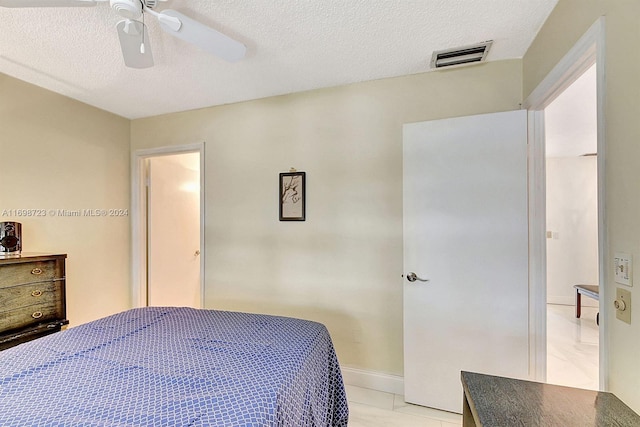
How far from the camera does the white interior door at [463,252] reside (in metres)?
1.80

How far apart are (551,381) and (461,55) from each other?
2545 millimetres

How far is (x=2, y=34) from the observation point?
1.65 metres

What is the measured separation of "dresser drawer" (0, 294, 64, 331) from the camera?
1.83 metres

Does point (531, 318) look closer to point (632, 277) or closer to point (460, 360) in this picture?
point (460, 360)

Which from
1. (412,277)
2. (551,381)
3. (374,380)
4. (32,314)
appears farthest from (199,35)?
(551,381)

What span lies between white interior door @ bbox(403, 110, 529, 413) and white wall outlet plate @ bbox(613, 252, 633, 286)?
2.69 ft

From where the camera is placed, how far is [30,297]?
1958mm

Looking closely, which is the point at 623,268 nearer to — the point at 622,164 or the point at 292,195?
the point at 622,164

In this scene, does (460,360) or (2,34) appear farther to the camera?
(460,360)

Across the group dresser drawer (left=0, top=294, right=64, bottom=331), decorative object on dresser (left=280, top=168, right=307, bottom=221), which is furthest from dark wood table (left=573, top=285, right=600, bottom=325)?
dresser drawer (left=0, top=294, right=64, bottom=331)

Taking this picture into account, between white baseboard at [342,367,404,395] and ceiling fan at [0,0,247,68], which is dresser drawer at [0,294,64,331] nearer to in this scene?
ceiling fan at [0,0,247,68]

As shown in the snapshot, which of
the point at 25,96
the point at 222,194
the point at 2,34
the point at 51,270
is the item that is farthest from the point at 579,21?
the point at 25,96

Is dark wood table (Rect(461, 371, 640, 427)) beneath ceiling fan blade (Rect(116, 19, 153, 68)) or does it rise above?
beneath

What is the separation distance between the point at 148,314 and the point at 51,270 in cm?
98
